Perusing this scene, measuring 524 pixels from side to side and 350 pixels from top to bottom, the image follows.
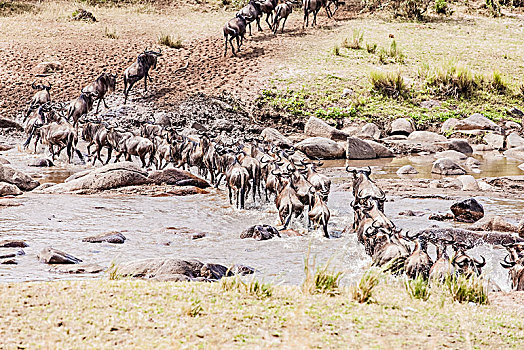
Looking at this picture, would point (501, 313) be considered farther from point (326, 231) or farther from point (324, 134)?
point (324, 134)

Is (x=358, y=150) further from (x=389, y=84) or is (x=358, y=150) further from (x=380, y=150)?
(x=389, y=84)

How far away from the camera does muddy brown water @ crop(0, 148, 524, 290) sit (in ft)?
27.2

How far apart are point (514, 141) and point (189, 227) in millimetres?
14596

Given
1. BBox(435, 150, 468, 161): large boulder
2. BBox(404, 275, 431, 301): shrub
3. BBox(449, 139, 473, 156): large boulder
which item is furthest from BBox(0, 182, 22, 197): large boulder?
BBox(449, 139, 473, 156): large boulder

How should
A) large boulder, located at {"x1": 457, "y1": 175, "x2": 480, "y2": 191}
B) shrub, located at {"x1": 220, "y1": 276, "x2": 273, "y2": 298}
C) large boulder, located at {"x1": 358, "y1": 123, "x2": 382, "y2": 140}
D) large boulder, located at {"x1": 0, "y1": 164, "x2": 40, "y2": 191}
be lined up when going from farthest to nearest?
large boulder, located at {"x1": 358, "y1": 123, "x2": 382, "y2": 140}, large boulder, located at {"x1": 457, "y1": 175, "x2": 480, "y2": 191}, large boulder, located at {"x1": 0, "y1": 164, "x2": 40, "y2": 191}, shrub, located at {"x1": 220, "y1": 276, "x2": 273, "y2": 298}

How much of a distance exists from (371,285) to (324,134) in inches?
633

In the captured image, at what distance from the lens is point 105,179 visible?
14.0 meters

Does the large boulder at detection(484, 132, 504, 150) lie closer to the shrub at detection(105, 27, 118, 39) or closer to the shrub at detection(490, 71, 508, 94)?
the shrub at detection(490, 71, 508, 94)

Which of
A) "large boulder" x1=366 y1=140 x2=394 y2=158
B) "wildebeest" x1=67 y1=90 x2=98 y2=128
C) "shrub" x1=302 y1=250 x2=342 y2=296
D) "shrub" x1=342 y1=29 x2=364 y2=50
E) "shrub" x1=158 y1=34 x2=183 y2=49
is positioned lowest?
"large boulder" x1=366 y1=140 x2=394 y2=158

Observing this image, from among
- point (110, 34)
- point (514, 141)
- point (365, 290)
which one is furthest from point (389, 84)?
point (365, 290)

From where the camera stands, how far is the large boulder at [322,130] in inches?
841

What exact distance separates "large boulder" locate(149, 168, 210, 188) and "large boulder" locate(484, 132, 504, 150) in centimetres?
1147

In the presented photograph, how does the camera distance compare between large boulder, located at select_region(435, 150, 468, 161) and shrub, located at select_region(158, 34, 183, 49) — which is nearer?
large boulder, located at select_region(435, 150, 468, 161)

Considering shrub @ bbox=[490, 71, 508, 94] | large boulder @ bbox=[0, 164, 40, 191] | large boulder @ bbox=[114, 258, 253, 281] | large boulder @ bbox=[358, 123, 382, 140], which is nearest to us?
large boulder @ bbox=[114, 258, 253, 281]
